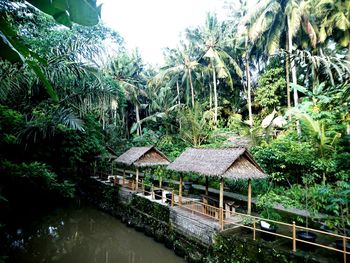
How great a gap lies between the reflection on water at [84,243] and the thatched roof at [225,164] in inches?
121

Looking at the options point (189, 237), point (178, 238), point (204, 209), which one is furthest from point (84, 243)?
point (204, 209)

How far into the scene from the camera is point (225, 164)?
342 inches

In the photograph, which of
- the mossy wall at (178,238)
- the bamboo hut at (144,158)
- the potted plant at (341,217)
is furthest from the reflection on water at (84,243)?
the potted plant at (341,217)

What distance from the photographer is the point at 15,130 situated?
8211mm

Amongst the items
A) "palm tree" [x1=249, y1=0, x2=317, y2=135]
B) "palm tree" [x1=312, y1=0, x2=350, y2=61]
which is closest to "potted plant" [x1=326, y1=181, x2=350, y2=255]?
"palm tree" [x1=249, y1=0, x2=317, y2=135]

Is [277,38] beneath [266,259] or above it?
above

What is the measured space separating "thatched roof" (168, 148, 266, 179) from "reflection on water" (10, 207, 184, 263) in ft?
10.1

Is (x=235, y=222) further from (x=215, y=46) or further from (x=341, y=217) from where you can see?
(x=215, y=46)

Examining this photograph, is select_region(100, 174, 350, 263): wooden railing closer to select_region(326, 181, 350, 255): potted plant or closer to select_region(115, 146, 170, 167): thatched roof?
select_region(326, 181, 350, 255): potted plant

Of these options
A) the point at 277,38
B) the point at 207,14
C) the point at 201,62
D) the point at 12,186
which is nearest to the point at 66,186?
the point at 12,186

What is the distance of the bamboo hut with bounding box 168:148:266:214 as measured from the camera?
855 centimetres

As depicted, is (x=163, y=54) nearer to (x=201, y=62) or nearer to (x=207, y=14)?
(x=201, y=62)

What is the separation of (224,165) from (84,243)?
21.5 ft

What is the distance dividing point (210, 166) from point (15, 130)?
6.41 metres
